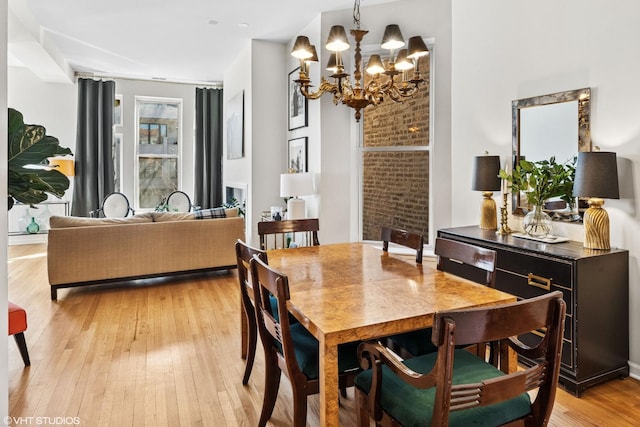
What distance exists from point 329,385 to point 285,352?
0.28m

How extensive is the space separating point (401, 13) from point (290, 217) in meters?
2.48

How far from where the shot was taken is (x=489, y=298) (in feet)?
5.79

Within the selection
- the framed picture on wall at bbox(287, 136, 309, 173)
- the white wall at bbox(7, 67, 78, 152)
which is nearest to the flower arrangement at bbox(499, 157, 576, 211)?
the framed picture on wall at bbox(287, 136, 309, 173)

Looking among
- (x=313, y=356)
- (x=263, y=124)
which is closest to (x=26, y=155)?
(x=313, y=356)

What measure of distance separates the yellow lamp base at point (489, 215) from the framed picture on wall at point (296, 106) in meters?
2.48

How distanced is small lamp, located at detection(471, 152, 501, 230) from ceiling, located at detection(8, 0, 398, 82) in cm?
218

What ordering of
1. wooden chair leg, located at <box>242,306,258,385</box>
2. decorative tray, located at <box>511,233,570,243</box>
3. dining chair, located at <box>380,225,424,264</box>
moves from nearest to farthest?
1. wooden chair leg, located at <box>242,306,258,385</box>
2. dining chair, located at <box>380,225,424,264</box>
3. decorative tray, located at <box>511,233,570,243</box>

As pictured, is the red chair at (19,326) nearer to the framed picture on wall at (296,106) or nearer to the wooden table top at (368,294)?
the wooden table top at (368,294)

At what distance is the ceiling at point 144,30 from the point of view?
4.46 meters

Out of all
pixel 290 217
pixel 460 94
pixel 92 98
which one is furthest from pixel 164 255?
pixel 92 98

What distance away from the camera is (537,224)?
2.90 meters

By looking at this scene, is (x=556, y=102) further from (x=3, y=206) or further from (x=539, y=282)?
(x=3, y=206)

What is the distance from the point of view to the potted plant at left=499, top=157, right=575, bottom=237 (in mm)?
2801

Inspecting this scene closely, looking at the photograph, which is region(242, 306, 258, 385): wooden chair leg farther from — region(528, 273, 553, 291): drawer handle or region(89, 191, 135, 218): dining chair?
region(89, 191, 135, 218): dining chair
